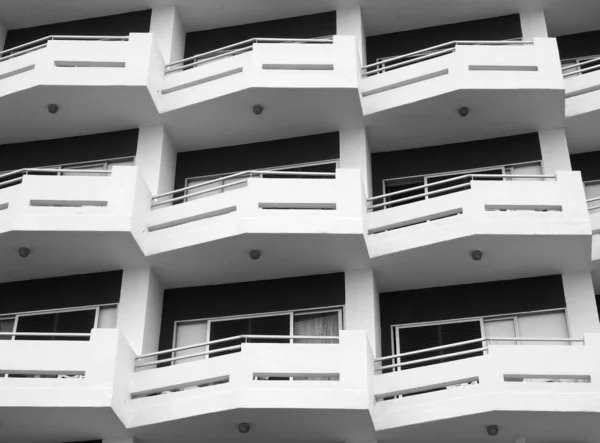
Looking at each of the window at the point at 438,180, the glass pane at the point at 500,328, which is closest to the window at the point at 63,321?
the window at the point at 438,180

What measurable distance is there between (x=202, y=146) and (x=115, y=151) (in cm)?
185

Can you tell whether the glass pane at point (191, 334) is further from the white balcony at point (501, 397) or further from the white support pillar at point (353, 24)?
the white support pillar at point (353, 24)

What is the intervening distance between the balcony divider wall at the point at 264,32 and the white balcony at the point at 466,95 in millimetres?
2383

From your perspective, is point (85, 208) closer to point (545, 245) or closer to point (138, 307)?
point (138, 307)

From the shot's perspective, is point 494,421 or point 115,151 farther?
point 115,151

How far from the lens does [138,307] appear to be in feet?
67.6

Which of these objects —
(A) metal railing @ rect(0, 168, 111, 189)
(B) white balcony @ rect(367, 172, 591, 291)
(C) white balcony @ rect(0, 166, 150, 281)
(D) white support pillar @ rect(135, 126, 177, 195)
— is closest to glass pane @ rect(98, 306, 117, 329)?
(C) white balcony @ rect(0, 166, 150, 281)

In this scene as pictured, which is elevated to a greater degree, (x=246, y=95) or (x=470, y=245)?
(x=246, y=95)

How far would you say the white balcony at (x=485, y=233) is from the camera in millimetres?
19781

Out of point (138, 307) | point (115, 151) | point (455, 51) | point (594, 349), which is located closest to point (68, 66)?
point (115, 151)

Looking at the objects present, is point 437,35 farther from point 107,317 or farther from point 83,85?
point 107,317

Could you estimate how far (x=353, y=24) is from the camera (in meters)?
24.2

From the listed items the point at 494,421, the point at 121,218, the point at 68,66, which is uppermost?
the point at 68,66

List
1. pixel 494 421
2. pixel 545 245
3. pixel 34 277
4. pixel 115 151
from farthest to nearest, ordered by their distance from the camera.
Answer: pixel 115 151 < pixel 34 277 < pixel 545 245 < pixel 494 421
